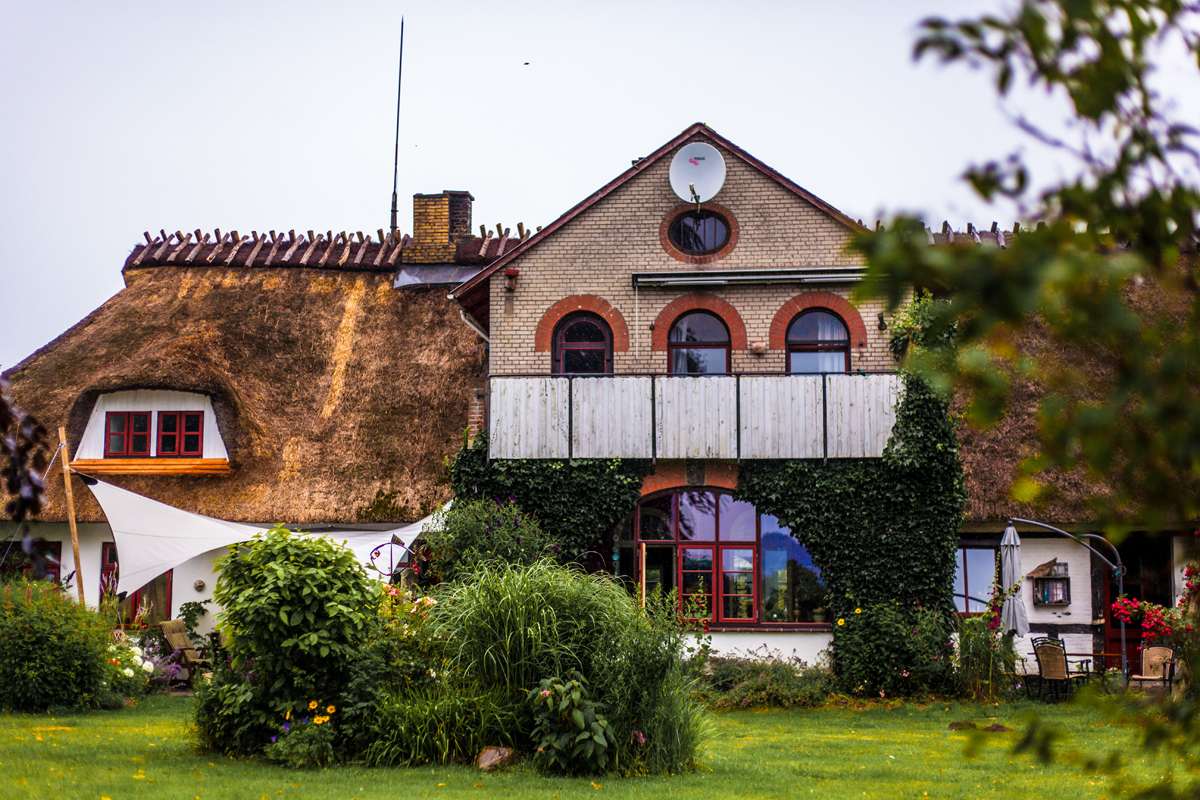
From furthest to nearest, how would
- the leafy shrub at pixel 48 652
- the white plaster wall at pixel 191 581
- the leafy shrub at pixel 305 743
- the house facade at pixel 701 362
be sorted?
1. the white plaster wall at pixel 191 581
2. the house facade at pixel 701 362
3. the leafy shrub at pixel 48 652
4. the leafy shrub at pixel 305 743

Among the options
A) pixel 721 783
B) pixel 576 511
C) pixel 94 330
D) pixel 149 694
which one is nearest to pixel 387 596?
pixel 721 783

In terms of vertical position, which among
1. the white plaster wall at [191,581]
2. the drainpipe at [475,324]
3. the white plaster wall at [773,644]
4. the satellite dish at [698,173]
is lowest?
the white plaster wall at [773,644]

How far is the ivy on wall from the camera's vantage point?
17734mm

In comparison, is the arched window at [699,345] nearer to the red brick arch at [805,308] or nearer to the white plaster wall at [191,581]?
the red brick arch at [805,308]

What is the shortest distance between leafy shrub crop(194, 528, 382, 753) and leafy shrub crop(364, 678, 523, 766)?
2.38ft

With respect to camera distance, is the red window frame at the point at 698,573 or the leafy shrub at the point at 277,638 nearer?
the leafy shrub at the point at 277,638

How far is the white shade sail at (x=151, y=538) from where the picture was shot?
18.1 m

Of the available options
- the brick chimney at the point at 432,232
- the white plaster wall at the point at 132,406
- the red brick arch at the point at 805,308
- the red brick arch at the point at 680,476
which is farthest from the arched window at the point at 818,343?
the white plaster wall at the point at 132,406

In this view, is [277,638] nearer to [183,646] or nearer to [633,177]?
[183,646]

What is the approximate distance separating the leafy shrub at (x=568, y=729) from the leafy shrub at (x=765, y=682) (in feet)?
18.8

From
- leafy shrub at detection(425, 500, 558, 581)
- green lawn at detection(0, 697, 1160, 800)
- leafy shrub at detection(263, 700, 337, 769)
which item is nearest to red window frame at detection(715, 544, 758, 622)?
leafy shrub at detection(425, 500, 558, 581)

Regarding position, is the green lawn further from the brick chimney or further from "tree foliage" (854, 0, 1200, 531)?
the brick chimney

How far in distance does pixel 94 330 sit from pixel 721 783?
19179mm

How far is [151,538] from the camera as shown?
18.3m
